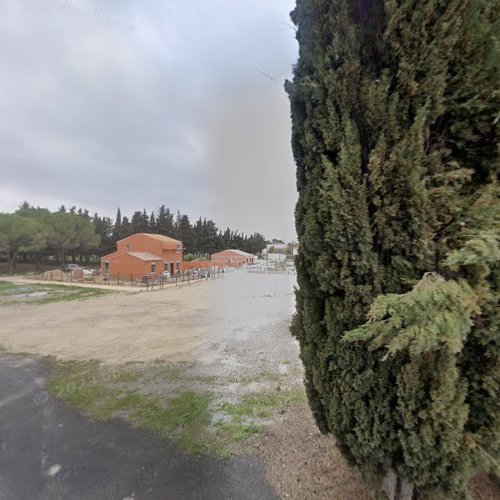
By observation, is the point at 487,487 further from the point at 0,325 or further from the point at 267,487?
the point at 0,325

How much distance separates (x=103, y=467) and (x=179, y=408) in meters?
1.23

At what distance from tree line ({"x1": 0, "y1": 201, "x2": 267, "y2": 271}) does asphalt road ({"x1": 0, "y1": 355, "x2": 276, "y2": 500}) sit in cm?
2914

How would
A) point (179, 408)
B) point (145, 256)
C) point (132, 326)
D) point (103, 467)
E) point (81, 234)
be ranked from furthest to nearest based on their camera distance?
point (81, 234) < point (145, 256) < point (132, 326) < point (179, 408) < point (103, 467)

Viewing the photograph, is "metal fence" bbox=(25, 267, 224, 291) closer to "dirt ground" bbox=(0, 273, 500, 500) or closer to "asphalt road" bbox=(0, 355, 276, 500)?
"dirt ground" bbox=(0, 273, 500, 500)

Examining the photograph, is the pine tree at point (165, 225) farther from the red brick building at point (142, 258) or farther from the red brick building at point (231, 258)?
the red brick building at point (142, 258)

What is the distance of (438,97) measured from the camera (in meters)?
1.73

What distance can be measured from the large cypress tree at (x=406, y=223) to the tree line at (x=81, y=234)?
3233cm

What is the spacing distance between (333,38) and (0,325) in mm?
12620

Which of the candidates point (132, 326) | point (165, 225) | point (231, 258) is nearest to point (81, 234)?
point (165, 225)

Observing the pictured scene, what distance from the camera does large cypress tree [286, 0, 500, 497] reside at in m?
1.62

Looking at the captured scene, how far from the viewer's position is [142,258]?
84.9 feet

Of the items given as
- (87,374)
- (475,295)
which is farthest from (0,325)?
(475,295)

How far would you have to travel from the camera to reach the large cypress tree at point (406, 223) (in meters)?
1.62

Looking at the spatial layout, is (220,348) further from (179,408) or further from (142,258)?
(142,258)
